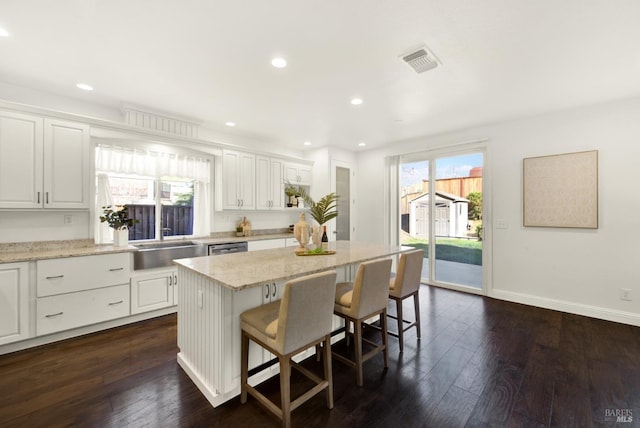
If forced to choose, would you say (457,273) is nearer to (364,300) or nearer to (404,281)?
(404,281)

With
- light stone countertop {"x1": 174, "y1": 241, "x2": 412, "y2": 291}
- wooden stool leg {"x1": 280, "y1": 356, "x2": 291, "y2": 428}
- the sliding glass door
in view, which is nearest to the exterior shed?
the sliding glass door

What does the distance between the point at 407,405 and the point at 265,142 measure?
4.69m

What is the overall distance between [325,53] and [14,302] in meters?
3.65

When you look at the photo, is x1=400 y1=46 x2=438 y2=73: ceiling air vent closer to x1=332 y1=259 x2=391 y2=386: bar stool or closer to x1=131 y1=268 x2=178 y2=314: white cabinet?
x1=332 y1=259 x2=391 y2=386: bar stool

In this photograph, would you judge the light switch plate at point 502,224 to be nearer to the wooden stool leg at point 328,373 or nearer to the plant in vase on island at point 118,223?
the wooden stool leg at point 328,373

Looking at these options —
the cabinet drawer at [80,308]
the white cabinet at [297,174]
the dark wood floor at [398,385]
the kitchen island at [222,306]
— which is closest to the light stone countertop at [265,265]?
the kitchen island at [222,306]

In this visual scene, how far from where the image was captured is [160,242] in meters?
3.86

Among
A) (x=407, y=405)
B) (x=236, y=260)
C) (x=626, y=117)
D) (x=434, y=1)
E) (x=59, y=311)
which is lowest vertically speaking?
(x=407, y=405)

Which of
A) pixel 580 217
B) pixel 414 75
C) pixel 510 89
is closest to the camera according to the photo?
pixel 414 75

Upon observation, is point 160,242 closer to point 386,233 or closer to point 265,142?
point 265,142

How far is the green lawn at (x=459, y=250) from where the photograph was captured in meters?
4.50

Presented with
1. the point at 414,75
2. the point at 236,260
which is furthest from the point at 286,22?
the point at 236,260

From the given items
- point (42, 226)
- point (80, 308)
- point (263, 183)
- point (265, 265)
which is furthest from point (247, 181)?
point (265, 265)

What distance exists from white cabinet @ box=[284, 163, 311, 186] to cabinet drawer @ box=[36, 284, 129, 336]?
313 centimetres
